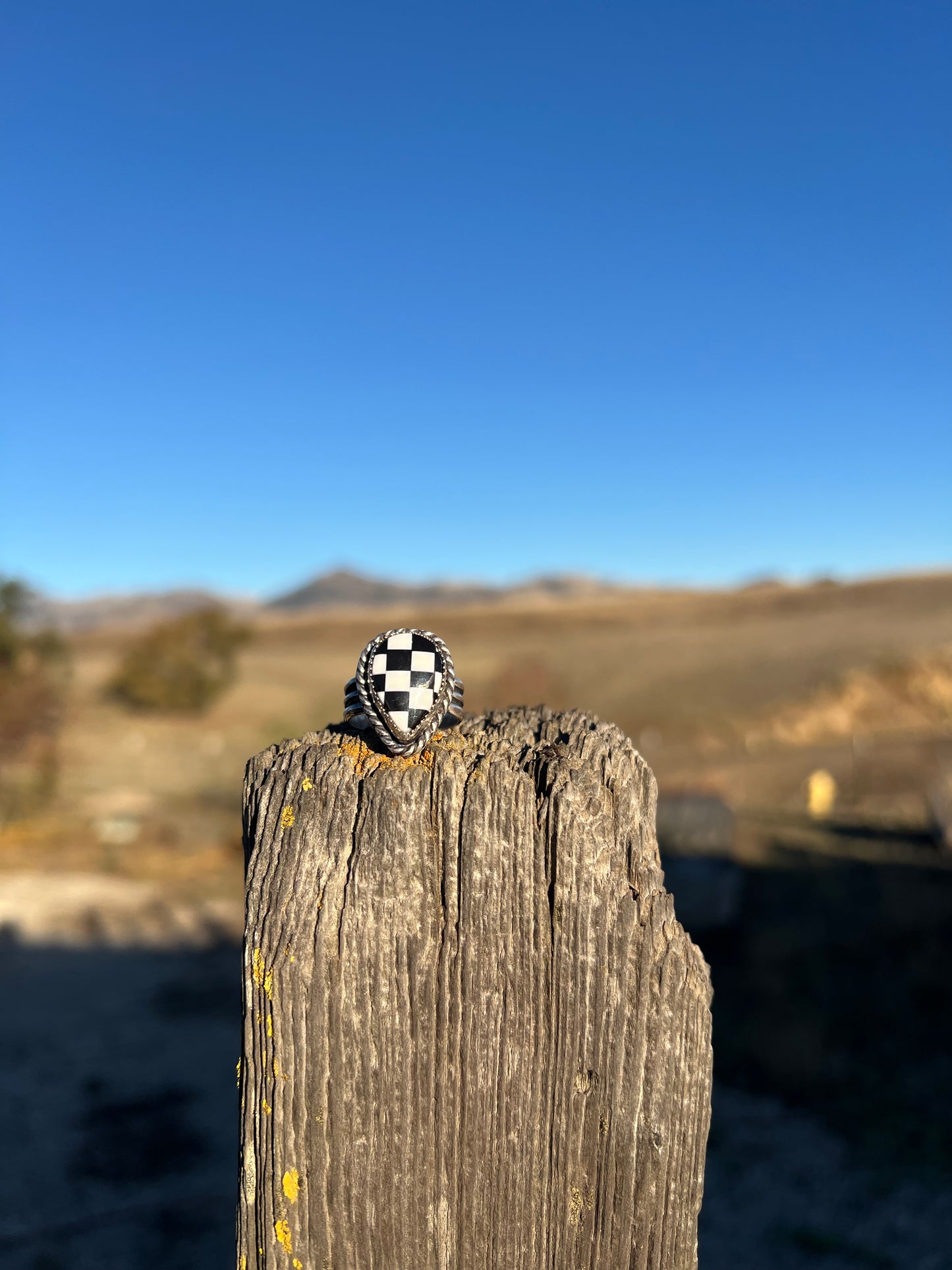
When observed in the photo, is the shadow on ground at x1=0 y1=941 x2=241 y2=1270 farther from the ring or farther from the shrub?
the shrub

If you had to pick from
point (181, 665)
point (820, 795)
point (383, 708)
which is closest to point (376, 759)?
point (383, 708)

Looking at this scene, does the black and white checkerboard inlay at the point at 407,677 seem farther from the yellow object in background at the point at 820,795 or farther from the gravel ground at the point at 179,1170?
the yellow object in background at the point at 820,795

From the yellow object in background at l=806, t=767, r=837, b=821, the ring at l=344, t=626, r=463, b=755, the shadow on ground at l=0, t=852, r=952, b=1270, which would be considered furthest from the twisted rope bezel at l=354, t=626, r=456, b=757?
the yellow object in background at l=806, t=767, r=837, b=821

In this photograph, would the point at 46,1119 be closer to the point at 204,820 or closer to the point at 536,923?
the point at 536,923

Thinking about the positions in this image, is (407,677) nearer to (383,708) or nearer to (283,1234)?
(383,708)

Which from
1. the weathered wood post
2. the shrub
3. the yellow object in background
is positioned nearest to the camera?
the weathered wood post

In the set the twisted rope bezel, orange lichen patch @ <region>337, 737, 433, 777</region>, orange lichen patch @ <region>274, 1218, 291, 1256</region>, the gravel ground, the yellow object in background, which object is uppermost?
the twisted rope bezel
